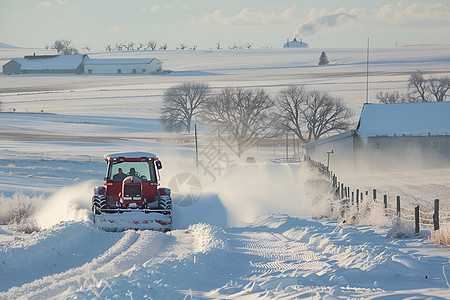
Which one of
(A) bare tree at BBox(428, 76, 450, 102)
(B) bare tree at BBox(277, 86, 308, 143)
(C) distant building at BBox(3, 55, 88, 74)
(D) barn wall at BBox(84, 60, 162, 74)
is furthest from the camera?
(C) distant building at BBox(3, 55, 88, 74)

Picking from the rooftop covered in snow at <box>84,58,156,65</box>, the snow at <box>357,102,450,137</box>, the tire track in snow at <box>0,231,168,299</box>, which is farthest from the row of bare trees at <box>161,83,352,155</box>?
the tire track in snow at <box>0,231,168,299</box>

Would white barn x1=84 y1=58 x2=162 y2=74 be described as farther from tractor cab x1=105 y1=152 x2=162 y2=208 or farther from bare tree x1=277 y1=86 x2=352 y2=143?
tractor cab x1=105 y1=152 x2=162 y2=208

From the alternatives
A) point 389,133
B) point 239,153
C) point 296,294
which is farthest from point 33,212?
point 239,153

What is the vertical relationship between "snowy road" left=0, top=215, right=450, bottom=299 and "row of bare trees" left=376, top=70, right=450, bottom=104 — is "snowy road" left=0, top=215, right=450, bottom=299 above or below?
below

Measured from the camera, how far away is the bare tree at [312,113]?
9131 cm

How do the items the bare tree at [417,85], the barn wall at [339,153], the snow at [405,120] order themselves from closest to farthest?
the snow at [405,120]
the barn wall at [339,153]
the bare tree at [417,85]

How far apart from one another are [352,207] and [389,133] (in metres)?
30.0

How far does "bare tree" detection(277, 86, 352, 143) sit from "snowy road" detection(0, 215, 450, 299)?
75933 mm

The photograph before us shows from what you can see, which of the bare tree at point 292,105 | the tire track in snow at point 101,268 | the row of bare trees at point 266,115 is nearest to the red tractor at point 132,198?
the tire track in snow at point 101,268

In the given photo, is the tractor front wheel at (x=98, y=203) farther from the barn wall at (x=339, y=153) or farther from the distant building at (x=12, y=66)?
the distant building at (x=12, y=66)

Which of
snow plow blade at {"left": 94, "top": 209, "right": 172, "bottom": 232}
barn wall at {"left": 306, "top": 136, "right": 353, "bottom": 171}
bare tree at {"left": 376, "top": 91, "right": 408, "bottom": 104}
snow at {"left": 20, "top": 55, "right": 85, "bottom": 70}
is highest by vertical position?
snow at {"left": 20, "top": 55, "right": 85, "bottom": 70}

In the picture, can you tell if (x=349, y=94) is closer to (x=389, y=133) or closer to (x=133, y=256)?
(x=389, y=133)

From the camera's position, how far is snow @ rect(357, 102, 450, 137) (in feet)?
163

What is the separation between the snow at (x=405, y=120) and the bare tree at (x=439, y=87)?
5473 centimetres
